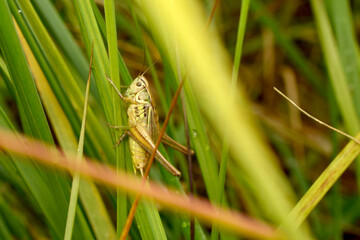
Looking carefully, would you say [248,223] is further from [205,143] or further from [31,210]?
[31,210]

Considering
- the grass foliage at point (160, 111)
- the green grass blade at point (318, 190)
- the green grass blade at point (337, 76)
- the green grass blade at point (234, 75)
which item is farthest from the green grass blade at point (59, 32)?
the green grass blade at point (337, 76)

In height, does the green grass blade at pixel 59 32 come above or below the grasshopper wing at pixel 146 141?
above

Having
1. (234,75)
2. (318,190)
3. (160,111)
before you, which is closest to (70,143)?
(234,75)

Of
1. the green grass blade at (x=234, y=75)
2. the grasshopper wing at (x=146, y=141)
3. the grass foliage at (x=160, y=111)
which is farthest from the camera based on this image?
the grasshopper wing at (x=146, y=141)

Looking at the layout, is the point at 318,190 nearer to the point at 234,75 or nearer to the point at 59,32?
the point at 234,75

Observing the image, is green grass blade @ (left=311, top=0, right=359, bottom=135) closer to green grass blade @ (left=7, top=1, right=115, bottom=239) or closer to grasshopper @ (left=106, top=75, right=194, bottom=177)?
grasshopper @ (left=106, top=75, right=194, bottom=177)

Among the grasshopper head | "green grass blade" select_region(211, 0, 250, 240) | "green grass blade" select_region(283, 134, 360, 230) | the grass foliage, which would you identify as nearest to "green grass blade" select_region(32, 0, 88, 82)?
the grass foliage

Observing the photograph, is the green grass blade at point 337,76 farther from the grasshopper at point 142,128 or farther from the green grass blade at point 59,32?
the green grass blade at point 59,32
